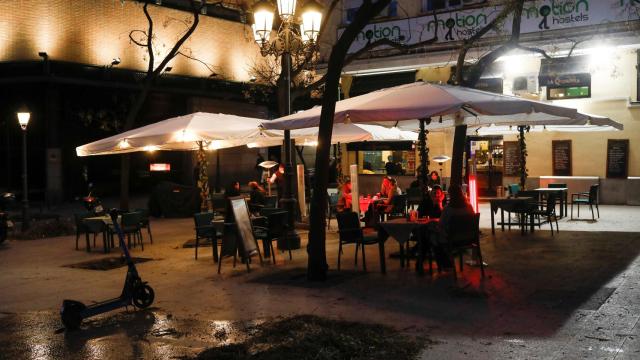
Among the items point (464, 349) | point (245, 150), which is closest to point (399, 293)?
point (464, 349)

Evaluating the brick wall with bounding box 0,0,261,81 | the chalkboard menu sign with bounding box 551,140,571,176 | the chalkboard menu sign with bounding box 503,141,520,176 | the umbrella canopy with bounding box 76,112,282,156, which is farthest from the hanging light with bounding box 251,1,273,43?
the chalkboard menu sign with bounding box 551,140,571,176

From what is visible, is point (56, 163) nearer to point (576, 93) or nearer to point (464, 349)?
point (576, 93)

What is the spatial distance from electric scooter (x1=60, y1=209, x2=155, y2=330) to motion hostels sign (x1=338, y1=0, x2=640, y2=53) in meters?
11.0

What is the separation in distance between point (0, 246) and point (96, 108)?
13.9 meters

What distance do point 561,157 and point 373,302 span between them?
1528 cm

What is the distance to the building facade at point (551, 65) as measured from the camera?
18391 mm

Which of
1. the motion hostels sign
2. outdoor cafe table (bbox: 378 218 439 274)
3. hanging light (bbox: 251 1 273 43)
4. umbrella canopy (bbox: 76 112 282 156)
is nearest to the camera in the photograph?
outdoor cafe table (bbox: 378 218 439 274)

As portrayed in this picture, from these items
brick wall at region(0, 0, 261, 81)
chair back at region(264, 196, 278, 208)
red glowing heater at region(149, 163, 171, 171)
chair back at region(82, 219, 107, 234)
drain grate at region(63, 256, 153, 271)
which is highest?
brick wall at region(0, 0, 261, 81)

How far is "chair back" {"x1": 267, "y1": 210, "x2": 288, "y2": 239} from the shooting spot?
11359 millimetres

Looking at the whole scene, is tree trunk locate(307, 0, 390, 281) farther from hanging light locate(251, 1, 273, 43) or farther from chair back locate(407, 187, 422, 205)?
chair back locate(407, 187, 422, 205)

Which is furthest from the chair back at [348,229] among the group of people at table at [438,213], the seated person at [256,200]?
the seated person at [256,200]

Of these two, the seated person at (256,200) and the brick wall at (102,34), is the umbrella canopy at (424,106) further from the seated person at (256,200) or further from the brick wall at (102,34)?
the brick wall at (102,34)

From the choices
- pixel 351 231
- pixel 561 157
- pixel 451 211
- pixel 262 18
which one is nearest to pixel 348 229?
pixel 351 231

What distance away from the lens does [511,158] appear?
22125 millimetres
